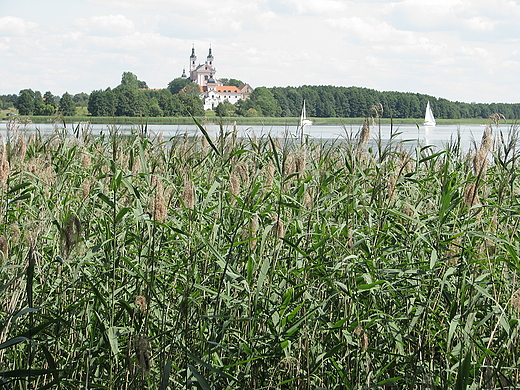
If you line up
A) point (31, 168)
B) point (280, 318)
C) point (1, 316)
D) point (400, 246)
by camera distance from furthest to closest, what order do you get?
point (31, 168) < point (400, 246) < point (1, 316) < point (280, 318)

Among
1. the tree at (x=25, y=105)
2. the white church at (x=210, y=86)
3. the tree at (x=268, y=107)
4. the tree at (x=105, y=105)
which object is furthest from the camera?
the white church at (x=210, y=86)

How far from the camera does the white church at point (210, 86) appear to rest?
141312 mm

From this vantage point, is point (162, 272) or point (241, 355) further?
point (162, 272)

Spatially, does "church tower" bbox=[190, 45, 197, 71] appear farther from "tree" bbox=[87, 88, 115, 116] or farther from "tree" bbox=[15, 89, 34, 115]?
"tree" bbox=[87, 88, 115, 116]

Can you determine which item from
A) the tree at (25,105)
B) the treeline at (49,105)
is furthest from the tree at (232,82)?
the tree at (25,105)

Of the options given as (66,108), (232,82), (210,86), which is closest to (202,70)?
(232,82)

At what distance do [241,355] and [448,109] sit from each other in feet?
128

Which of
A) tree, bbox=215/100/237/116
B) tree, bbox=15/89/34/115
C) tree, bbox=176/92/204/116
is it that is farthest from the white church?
tree, bbox=176/92/204/116

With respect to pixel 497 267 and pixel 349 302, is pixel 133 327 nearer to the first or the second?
pixel 349 302

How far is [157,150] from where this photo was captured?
513 centimetres

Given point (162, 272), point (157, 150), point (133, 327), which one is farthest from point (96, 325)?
point (157, 150)

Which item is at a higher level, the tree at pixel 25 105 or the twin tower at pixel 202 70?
the twin tower at pixel 202 70

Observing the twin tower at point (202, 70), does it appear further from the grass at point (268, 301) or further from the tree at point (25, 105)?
the grass at point (268, 301)

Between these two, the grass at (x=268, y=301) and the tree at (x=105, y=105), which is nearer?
the grass at (x=268, y=301)
